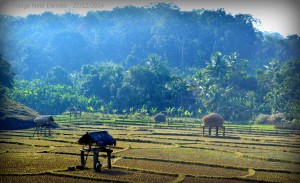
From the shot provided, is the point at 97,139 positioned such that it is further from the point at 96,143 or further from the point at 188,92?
the point at 188,92

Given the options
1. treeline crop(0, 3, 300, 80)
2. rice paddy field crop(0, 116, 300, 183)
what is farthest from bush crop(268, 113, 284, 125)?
treeline crop(0, 3, 300, 80)

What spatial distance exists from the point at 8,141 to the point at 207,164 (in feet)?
53.1

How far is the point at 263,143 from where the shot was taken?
115ft

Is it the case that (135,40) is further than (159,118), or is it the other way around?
(135,40)

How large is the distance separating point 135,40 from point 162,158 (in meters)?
88.2

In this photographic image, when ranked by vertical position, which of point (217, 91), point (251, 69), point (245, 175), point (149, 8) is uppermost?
point (149, 8)

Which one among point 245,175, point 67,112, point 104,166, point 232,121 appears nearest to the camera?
point 245,175

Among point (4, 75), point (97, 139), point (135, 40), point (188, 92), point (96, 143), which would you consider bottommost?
point (96, 143)

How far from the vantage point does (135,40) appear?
112875mm

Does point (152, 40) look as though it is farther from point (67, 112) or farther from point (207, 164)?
point (207, 164)

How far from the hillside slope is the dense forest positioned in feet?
24.8

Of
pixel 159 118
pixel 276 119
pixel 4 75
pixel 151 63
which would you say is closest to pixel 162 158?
pixel 159 118

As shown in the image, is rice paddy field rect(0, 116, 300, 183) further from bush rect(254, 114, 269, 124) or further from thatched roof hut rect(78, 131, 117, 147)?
bush rect(254, 114, 269, 124)

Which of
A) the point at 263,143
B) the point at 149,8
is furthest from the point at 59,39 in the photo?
the point at 263,143
